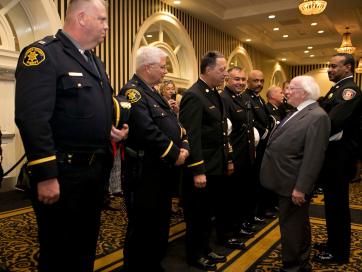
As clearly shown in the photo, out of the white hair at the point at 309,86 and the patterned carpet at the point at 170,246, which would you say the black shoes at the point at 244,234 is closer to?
the patterned carpet at the point at 170,246

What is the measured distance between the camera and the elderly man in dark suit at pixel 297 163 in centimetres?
194

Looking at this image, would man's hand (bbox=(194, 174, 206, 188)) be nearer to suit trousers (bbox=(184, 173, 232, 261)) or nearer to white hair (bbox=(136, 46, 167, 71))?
suit trousers (bbox=(184, 173, 232, 261))

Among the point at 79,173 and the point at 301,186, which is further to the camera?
the point at 301,186

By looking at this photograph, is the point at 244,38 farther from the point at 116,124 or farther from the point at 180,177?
the point at 116,124

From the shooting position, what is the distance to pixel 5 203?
4.10 metres

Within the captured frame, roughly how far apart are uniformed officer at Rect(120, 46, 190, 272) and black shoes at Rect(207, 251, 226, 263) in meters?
0.51

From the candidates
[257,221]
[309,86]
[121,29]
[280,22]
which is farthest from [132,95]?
[280,22]

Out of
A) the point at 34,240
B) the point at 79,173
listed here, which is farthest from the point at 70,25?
the point at 34,240

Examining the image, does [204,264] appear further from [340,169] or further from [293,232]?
[340,169]

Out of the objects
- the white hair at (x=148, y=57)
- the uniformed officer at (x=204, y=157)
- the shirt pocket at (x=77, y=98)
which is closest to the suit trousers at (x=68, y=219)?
the shirt pocket at (x=77, y=98)

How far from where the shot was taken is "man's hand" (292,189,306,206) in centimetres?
195

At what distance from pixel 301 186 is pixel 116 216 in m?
2.24

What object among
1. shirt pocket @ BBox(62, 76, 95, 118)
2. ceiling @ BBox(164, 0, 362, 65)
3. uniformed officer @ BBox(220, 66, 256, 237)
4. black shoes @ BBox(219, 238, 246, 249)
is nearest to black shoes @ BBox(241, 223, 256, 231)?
uniformed officer @ BBox(220, 66, 256, 237)

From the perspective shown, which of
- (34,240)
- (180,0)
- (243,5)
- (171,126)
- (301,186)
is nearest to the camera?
(301,186)
